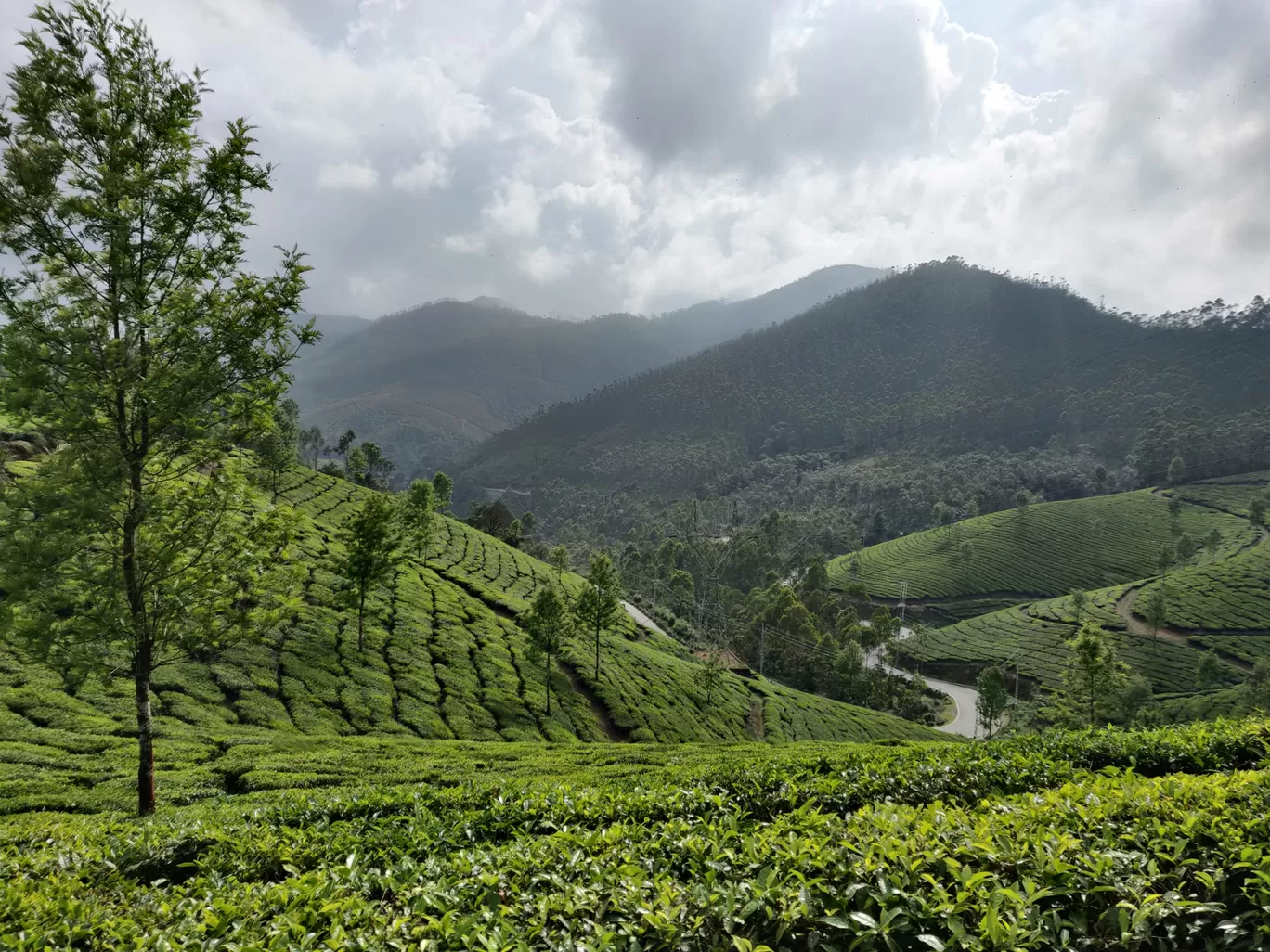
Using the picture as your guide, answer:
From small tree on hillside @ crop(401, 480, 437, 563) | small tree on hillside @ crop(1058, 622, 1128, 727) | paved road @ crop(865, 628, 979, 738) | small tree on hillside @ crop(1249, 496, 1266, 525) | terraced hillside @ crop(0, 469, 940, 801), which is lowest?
paved road @ crop(865, 628, 979, 738)

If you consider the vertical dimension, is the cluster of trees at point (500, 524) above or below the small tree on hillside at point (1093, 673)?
above

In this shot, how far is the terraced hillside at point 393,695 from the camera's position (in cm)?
1513

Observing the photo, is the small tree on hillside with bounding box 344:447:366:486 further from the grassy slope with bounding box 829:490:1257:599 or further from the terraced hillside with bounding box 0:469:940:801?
the grassy slope with bounding box 829:490:1257:599

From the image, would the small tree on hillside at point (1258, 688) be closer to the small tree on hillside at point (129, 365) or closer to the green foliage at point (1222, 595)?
the green foliage at point (1222, 595)

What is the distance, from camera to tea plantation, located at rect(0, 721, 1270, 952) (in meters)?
3.53

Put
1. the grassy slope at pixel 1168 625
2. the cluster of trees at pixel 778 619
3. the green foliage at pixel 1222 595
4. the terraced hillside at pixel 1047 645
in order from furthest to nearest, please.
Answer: the green foliage at pixel 1222 595 → the grassy slope at pixel 1168 625 → the terraced hillside at pixel 1047 645 → the cluster of trees at pixel 778 619

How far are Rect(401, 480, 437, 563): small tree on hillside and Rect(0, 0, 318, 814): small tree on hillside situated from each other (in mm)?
26411

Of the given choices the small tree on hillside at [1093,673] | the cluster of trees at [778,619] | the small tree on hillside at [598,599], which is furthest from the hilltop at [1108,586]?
the small tree on hillside at [598,599]

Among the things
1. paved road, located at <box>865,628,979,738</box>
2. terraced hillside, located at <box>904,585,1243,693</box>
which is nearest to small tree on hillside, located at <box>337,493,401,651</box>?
paved road, located at <box>865,628,979,738</box>

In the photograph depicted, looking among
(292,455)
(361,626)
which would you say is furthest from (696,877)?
(292,455)

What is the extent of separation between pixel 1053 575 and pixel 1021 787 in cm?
13117

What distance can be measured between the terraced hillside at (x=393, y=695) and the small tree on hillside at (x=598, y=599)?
2306 mm

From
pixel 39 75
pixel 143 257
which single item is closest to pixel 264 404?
pixel 143 257

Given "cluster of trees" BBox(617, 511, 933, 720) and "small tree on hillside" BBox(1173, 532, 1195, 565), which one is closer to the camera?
"cluster of trees" BBox(617, 511, 933, 720)
